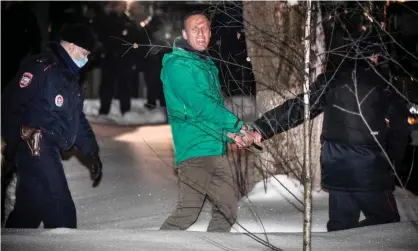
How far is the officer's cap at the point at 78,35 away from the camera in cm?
541

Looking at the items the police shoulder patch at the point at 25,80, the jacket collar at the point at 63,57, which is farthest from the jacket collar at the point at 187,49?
the police shoulder patch at the point at 25,80

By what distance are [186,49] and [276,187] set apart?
239 centimetres

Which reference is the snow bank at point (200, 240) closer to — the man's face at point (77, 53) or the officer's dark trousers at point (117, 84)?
the man's face at point (77, 53)

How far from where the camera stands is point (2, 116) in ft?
17.3

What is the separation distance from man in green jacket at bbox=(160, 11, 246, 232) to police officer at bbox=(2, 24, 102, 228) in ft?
2.44

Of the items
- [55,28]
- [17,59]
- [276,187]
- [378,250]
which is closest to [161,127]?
[17,59]

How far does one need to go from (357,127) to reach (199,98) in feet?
3.70

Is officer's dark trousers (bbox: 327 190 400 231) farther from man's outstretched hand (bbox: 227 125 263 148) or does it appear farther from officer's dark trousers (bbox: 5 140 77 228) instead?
officer's dark trousers (bbox: 5 140 77 228)

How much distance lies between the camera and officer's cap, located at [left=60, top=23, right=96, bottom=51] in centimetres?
541

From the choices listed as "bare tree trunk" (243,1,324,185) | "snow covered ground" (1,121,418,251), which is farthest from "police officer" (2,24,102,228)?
"bare tree trunk" (243,1,324,185)

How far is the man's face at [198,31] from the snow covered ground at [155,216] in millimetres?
1024

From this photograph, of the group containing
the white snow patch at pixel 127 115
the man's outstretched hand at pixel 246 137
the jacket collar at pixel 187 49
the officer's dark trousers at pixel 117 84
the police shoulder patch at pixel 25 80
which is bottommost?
the white snow patch at pixel 127 115

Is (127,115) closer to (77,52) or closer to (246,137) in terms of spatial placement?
(77,52)

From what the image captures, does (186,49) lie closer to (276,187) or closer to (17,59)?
(276,187)
